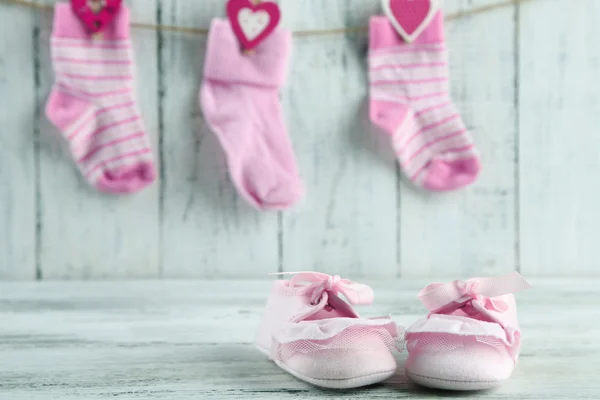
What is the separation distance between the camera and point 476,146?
159 centimetres

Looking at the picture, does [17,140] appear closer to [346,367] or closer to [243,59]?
[243,59]

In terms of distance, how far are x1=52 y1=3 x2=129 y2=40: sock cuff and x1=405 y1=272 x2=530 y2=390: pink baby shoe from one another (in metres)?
1.03

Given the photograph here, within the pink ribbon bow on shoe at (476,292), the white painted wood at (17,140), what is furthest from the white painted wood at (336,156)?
the pink ribbon bow on shoe at (476,292)

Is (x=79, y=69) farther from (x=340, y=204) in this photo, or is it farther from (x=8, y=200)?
(x=340, y=204)

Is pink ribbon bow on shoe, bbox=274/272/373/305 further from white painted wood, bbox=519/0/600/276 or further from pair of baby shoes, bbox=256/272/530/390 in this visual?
white painted wood, bbox=519/0/600/276

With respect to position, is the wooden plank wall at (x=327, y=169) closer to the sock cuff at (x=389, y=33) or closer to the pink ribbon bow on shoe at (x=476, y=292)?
the sock cuff at (x=389, y=33)

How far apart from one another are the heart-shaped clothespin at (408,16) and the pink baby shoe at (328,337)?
2.74ft

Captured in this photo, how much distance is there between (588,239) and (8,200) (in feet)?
4.87

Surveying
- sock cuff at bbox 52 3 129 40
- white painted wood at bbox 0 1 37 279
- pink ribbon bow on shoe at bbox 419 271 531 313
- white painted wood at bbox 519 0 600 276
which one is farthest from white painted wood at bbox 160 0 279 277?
pink ribbon bow on shoe at bbox 419 271 531 313

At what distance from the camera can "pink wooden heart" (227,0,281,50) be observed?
1.51 meters

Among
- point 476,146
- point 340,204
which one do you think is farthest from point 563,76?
point 340,204

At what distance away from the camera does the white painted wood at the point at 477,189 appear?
1.59 metres

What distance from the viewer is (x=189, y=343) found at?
0.99m

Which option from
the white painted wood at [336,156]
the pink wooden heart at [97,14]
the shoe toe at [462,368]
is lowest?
the shoe toe at [462,368]
